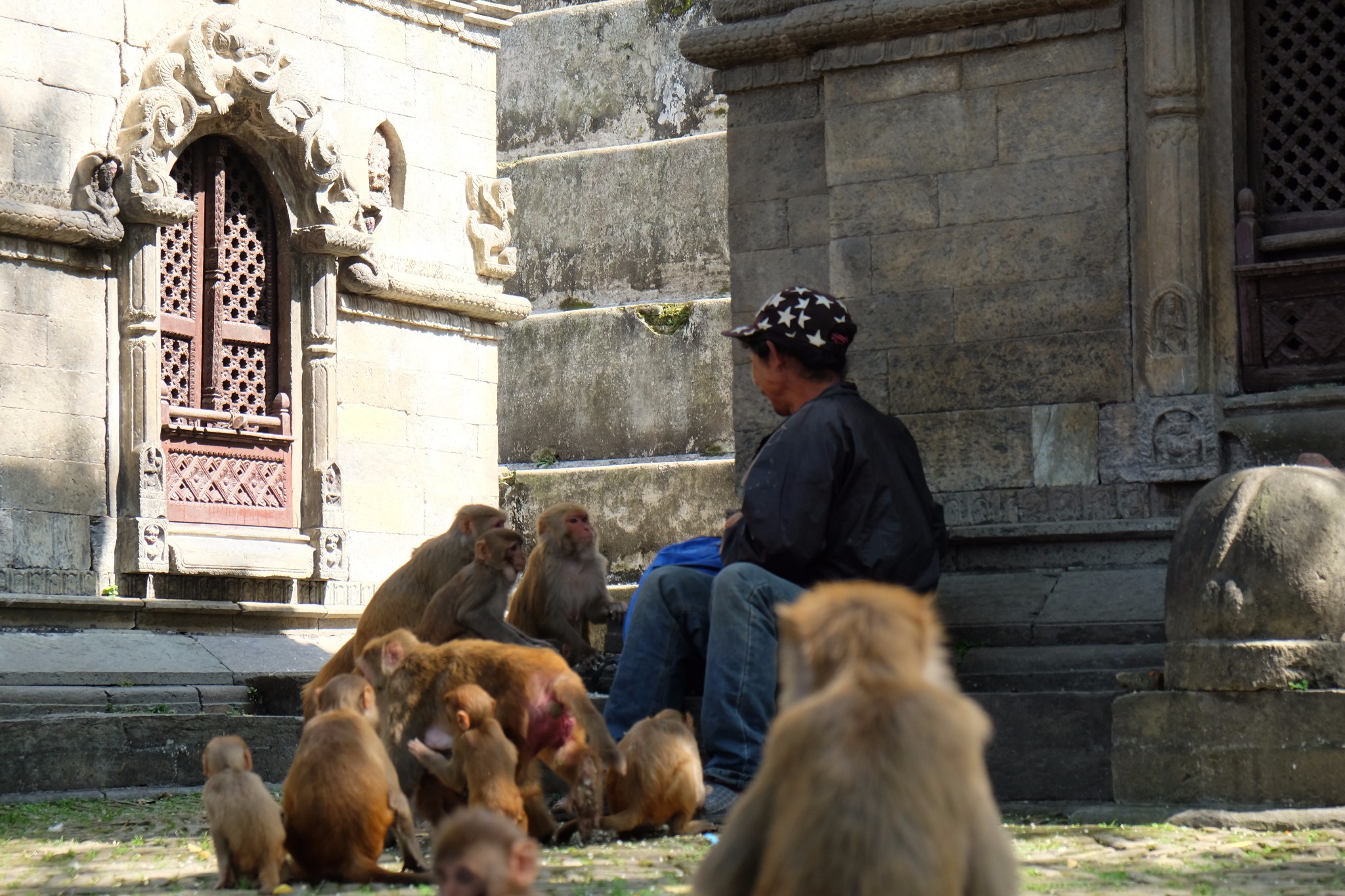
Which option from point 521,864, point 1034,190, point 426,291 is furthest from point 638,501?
point 521,864

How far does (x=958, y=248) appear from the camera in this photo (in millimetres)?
7891

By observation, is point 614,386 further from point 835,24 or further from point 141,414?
point 835,24

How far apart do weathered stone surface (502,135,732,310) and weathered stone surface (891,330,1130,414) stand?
34.4 feet

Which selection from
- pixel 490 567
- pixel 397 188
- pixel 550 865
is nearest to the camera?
pixel 550 865

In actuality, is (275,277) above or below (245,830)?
above

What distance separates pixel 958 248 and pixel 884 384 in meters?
0.67

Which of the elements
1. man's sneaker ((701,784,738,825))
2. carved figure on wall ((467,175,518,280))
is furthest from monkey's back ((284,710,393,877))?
carved figure on wall ((467,175,518,280))

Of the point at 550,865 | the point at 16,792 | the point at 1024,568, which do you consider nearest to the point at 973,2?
the point at 1024,568

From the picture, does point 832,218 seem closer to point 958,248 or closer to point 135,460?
point 958,248

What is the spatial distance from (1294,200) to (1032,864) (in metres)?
3.77

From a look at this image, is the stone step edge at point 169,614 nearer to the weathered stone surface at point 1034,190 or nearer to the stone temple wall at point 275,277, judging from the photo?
the stone temple wall at point 275,277

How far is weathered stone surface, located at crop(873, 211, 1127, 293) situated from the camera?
760 cm

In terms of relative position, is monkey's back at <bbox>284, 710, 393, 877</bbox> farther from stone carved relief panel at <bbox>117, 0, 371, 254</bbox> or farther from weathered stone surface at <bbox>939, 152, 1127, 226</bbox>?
stone carved relief panel at <bbox>117, 0, 371, 254</bbox>

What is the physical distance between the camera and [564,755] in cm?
545
